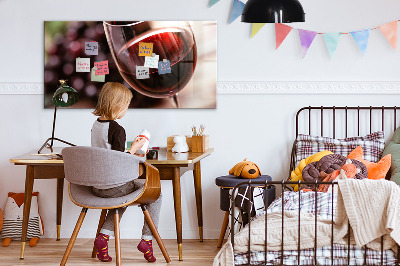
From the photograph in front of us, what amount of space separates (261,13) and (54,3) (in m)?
1.93

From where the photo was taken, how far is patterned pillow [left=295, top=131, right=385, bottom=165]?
13.8 feet

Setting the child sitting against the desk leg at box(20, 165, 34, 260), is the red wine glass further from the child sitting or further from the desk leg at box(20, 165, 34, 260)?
the desk leg at box(20, 165, 34, 260)

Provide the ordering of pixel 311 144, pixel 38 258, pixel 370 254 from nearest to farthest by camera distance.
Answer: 1. pixel 370 254
2. pixel 38 258
3. pixel 311 144

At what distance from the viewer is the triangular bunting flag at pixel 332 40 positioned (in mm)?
4375

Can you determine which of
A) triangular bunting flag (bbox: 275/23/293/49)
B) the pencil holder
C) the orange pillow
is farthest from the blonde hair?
the orange pillow

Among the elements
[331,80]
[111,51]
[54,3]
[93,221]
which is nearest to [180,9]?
[111,51]

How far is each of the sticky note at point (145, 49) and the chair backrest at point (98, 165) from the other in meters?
1.27

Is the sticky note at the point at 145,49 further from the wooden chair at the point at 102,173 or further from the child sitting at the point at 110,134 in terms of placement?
the wooden chair at the point at 102,173

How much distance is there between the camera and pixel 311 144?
4285mm

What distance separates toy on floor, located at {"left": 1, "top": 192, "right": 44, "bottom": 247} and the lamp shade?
774 millimetres

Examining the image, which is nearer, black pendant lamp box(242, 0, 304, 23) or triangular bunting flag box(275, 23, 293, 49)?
black pendant lamp box(242, 0, 304, 23)

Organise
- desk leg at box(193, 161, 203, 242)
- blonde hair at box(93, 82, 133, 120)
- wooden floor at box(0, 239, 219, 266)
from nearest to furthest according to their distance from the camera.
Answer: blonde hair at box(93, 82, 133, 120)
wooden floor at box(0, 239, 219, 266)
desk leg at box(193, 161, 203, 242)

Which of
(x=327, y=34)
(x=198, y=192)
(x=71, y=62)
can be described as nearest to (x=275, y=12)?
(x=327, y=34)

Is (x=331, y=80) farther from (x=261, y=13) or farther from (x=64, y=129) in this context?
(x=64, y=129)
